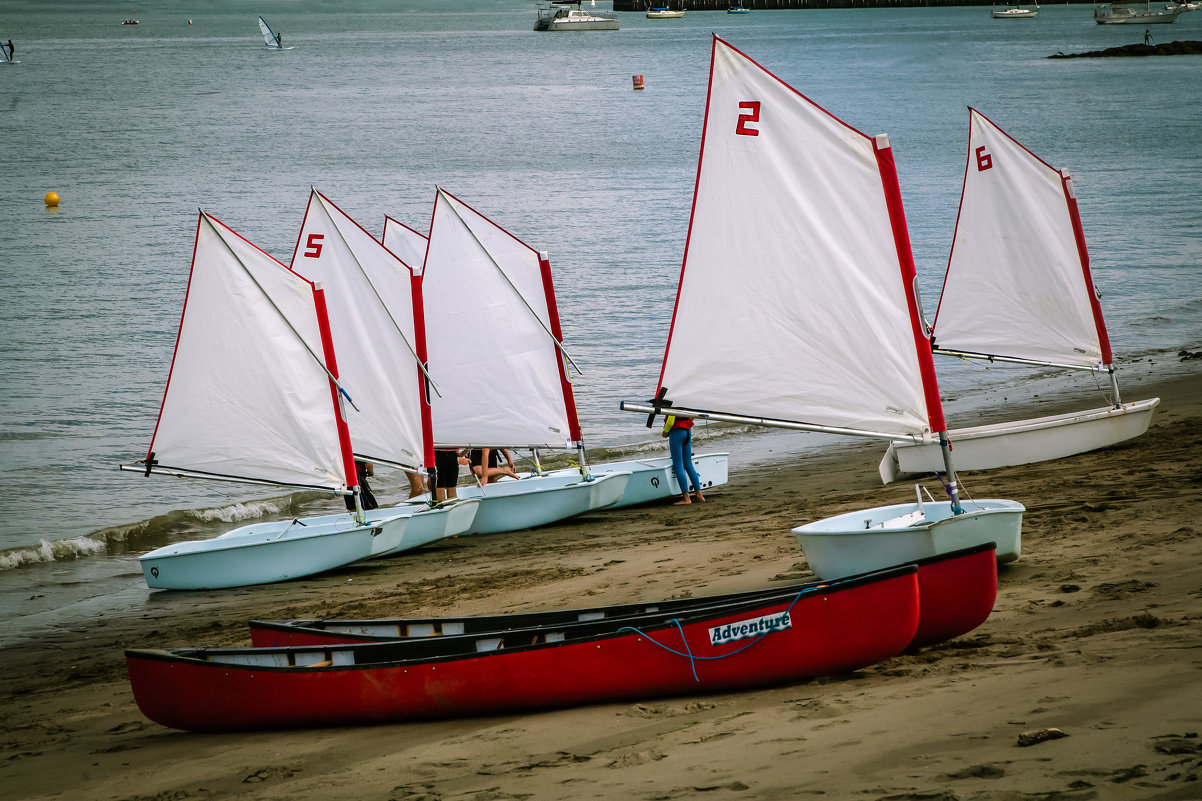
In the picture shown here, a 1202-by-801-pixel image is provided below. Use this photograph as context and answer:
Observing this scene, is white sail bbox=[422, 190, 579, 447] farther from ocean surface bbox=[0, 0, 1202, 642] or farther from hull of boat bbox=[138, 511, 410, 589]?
ocean surface bbox=[0, 0, 1202, 642]

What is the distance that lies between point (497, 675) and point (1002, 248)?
11427 mm

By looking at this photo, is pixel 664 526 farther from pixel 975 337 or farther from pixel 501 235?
pixel 975 337

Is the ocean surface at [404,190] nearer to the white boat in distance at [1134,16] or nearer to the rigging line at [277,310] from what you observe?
the rigging line at [277,310]

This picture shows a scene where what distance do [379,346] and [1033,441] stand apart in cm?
885

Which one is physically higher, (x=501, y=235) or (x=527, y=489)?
(x=501, y=235)

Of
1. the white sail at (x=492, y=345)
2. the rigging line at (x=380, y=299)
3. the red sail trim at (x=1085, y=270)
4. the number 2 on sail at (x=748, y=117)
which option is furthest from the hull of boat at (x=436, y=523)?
the red sail trim at (x=1085, y=270)

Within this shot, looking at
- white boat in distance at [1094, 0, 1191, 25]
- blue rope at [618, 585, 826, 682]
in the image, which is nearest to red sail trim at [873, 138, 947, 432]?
blue rope at [618, 585, 826, 682]

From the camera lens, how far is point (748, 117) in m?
10.6

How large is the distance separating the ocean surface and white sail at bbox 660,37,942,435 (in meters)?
8.35

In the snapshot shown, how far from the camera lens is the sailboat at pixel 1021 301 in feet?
51.1

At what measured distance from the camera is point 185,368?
1472 centimetres

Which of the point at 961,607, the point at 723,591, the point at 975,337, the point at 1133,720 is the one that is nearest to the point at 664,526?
the point at 723,591

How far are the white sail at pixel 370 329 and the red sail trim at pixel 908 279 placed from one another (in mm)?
7434

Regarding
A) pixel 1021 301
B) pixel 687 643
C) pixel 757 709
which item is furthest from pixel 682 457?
pixel 757 709
